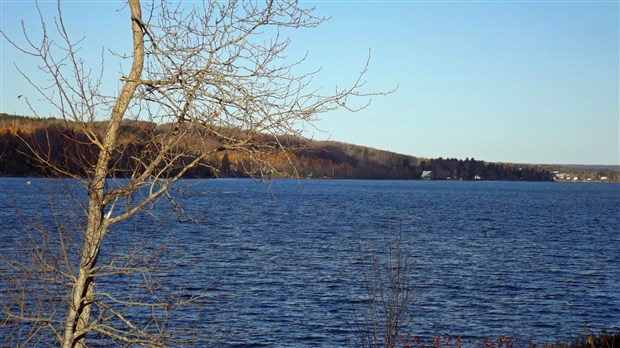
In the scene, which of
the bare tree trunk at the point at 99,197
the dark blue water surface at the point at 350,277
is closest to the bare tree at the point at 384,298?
the dark blue water surface at the point at 350,277

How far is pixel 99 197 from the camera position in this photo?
642 cm

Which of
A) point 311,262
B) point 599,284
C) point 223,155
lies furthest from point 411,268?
point 223,155

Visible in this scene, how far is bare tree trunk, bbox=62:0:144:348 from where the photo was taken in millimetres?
6430

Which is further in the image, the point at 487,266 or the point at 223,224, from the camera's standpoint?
the point at 223,224

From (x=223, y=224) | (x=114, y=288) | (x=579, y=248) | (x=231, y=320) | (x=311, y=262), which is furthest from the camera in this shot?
(x=223, y=224)

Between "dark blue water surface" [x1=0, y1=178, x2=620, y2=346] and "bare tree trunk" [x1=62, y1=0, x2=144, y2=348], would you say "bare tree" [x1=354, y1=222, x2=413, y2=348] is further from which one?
"bare tree trunk" [x1=62, y1=0, x2=144, y2=348]

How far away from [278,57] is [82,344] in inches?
123

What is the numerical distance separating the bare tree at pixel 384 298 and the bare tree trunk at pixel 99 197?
4.49 metres

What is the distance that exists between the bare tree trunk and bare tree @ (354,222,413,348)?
4495 mm

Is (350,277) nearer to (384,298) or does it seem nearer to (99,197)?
(384,298)

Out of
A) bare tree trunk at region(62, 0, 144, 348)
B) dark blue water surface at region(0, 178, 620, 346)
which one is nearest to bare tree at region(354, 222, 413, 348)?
dark blue water surface at region(0, 178, 620, 346)

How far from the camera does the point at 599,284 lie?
3180 centimetres

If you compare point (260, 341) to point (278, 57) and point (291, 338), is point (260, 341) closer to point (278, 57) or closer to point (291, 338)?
point (291, 338)

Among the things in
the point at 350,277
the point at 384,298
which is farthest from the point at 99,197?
the point at 350,277
